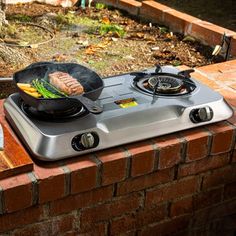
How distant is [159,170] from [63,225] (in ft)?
1.61

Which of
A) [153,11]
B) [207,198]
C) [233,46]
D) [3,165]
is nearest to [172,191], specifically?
[207,198]

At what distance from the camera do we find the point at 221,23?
7652mm

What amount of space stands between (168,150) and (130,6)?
3.89 meters

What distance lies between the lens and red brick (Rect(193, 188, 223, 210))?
2.54 meters

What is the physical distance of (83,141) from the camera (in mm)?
2045

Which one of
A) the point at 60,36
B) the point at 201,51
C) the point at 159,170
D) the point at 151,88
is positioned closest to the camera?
the point at 159,170

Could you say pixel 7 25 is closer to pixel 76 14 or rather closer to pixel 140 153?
pixel 76 14

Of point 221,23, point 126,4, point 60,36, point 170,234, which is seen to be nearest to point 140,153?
point 170,234

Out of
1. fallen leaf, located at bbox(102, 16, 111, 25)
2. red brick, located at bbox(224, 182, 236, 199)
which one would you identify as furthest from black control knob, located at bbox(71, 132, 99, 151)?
fallen leaf, located at bbox(102, 16, 111, 25)

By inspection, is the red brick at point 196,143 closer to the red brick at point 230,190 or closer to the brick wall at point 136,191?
the brick wall at point 136,191

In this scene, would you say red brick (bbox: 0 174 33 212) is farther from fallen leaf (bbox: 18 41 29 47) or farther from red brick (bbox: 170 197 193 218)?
fallen leaf (bbox: 18 41 29 47)

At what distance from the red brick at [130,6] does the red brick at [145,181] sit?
12.3 ft

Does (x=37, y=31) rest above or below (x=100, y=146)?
below

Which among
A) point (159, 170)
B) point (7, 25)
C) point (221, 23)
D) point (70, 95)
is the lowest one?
point (221, 23)
